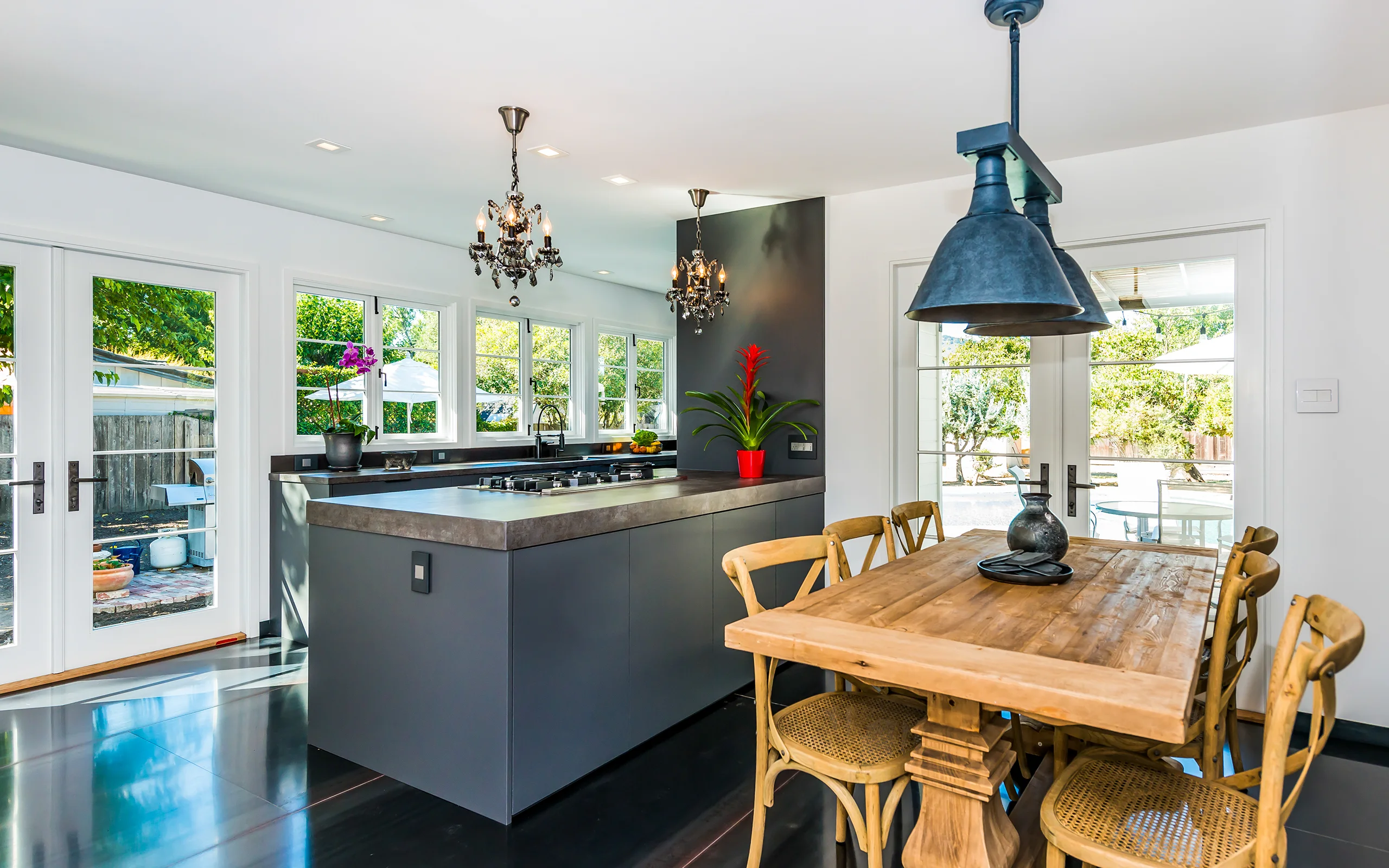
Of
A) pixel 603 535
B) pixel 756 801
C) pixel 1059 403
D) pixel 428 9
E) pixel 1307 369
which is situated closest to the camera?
pixel 756 801

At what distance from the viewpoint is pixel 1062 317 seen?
2100mm

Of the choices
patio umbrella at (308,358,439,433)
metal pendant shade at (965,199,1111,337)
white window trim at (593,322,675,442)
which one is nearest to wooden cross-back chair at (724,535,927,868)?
metal pendant shade at (965,199,1111,337)

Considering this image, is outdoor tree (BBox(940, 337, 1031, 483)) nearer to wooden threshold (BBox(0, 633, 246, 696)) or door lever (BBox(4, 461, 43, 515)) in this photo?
wooden threshold (BBox(0, 633, 246, 696))

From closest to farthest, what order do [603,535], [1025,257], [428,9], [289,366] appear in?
[1025,257] → [428,9] → [603,535] → [289,366]

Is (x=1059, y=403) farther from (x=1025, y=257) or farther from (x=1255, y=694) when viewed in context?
(x=1025, y=257)

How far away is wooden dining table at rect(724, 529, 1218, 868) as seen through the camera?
52.6 inches

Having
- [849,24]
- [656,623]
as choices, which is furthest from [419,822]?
[849,24]

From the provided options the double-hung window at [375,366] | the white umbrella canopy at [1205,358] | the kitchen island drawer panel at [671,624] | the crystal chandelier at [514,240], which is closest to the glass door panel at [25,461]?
the double-hung window at [375,366]

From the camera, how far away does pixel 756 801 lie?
1.98 meters

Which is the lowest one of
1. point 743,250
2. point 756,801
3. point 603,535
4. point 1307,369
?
point 756,801

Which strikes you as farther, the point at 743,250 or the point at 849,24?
the point at 743,250

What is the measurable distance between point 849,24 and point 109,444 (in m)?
4.00

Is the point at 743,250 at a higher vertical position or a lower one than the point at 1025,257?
higher

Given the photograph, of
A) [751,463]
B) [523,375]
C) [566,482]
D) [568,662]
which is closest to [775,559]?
[568,662]
